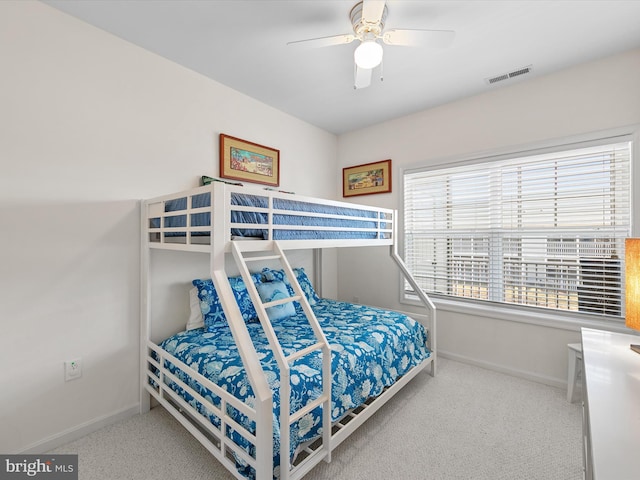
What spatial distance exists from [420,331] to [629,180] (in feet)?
6.59

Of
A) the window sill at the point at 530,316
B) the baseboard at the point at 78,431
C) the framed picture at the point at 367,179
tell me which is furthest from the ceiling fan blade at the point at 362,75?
the baseboard at the point at 78,431

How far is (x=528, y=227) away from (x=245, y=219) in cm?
259

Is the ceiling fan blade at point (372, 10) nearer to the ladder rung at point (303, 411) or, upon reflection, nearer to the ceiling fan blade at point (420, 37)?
the ceiling fan blade at point (420, 37)

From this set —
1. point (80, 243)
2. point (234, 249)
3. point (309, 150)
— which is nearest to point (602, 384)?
point (234, 249)

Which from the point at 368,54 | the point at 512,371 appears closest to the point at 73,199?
the point at 368,54

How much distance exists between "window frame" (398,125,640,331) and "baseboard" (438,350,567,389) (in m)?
0.46

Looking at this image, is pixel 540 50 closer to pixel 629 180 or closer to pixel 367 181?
pixel 629 180

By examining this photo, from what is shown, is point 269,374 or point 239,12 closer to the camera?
point 269,374

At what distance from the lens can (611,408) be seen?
0.95 meters

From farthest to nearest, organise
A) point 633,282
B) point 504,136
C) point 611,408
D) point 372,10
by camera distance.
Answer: point 504,136 → point 372,10 → point 633,282 → point 611,408

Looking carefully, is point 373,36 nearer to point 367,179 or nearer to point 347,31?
point 347,31

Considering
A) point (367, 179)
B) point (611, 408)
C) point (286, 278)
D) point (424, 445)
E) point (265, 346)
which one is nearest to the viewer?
point (611, 408)

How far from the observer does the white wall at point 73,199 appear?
1.62 meters

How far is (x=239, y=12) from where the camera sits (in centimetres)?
176
